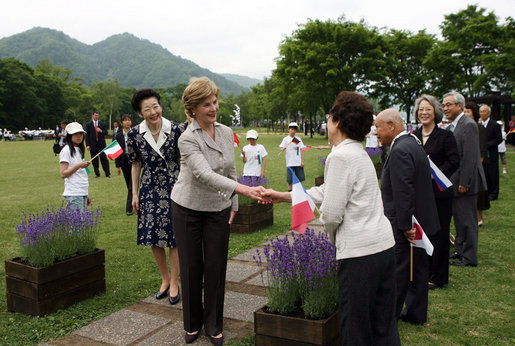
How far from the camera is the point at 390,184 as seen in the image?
12.7 feet

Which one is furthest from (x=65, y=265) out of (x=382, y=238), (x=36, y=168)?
(x=36, y=168)

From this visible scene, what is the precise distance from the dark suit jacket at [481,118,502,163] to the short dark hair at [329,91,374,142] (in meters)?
8.84

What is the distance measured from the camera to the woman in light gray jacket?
A: 3.47 m

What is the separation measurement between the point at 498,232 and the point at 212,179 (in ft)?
20.3

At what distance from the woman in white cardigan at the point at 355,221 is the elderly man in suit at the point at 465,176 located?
350 centimetres

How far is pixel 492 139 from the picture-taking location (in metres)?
10.1

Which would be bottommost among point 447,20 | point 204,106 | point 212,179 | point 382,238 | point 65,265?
point 65,265

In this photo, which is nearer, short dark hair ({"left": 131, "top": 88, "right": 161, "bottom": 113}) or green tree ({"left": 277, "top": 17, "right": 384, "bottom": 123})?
short dark hair ({"left": 131, "top": 88, "right": 161, "bottom": 113})

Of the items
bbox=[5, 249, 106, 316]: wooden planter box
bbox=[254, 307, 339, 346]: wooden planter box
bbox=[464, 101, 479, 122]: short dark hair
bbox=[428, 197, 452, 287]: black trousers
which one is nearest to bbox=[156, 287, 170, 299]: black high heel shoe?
bbox=[5, 249, 106, 316]: wooden planter box

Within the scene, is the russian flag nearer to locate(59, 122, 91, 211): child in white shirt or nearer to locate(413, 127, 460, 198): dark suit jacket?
locate(413, 127, 460, 198): dark suit jacket

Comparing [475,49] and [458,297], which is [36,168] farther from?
[475,49]

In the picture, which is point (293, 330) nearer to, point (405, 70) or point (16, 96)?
point (405, 70)

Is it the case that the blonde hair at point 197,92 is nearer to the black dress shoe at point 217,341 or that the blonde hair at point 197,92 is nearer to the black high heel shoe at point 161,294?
the black dress shoe at point 217,341

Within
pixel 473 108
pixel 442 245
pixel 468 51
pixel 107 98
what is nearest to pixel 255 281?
pixel 442 245
